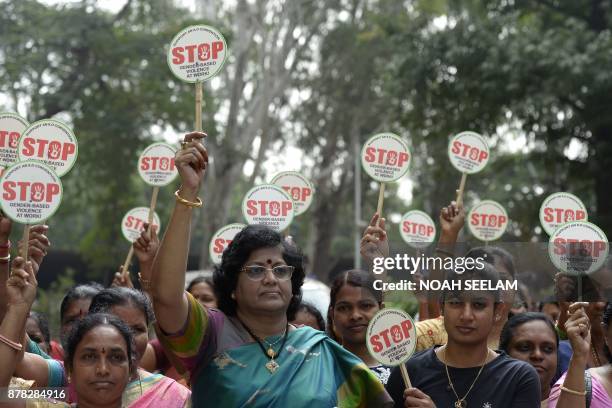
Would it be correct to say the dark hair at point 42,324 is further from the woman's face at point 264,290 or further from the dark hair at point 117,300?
the woman's face at point 264,290

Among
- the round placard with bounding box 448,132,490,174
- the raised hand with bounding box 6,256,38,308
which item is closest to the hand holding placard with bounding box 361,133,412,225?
the round placard with bounding box 448,132,490,174

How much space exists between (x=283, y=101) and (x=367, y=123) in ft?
13.6

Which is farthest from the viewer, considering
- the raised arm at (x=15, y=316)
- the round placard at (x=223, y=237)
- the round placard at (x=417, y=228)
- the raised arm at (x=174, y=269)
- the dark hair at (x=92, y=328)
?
the round placard at (x=417, y=228)

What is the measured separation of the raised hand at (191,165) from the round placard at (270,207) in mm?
1646

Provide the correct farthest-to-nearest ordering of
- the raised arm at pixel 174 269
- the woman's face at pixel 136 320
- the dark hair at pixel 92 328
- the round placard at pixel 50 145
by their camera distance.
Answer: the woman's face at pixel 136 320, the round placard at pixel 50 145, the dark hair at pixel 92 328, the raised arm at pixel 174 269

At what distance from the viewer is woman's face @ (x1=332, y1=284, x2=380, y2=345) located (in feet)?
15.9

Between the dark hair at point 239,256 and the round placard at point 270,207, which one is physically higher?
the round placard at point 270,207

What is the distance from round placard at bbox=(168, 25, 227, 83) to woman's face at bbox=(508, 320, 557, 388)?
1.78 meters

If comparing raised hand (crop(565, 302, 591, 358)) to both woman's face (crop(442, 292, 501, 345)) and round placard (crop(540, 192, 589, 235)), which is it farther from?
round placard (crop(540, 192, 589, 235))

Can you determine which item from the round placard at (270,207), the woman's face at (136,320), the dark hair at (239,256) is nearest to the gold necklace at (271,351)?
the dark hair at (239,256)

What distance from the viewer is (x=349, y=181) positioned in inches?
1042

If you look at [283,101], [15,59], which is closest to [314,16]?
[283,101]

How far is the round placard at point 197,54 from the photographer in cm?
455

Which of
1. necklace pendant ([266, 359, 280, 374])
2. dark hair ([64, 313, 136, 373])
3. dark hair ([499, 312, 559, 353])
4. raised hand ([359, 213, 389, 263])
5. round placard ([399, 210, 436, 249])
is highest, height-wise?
round placard ([399, 210, 436, 249])
